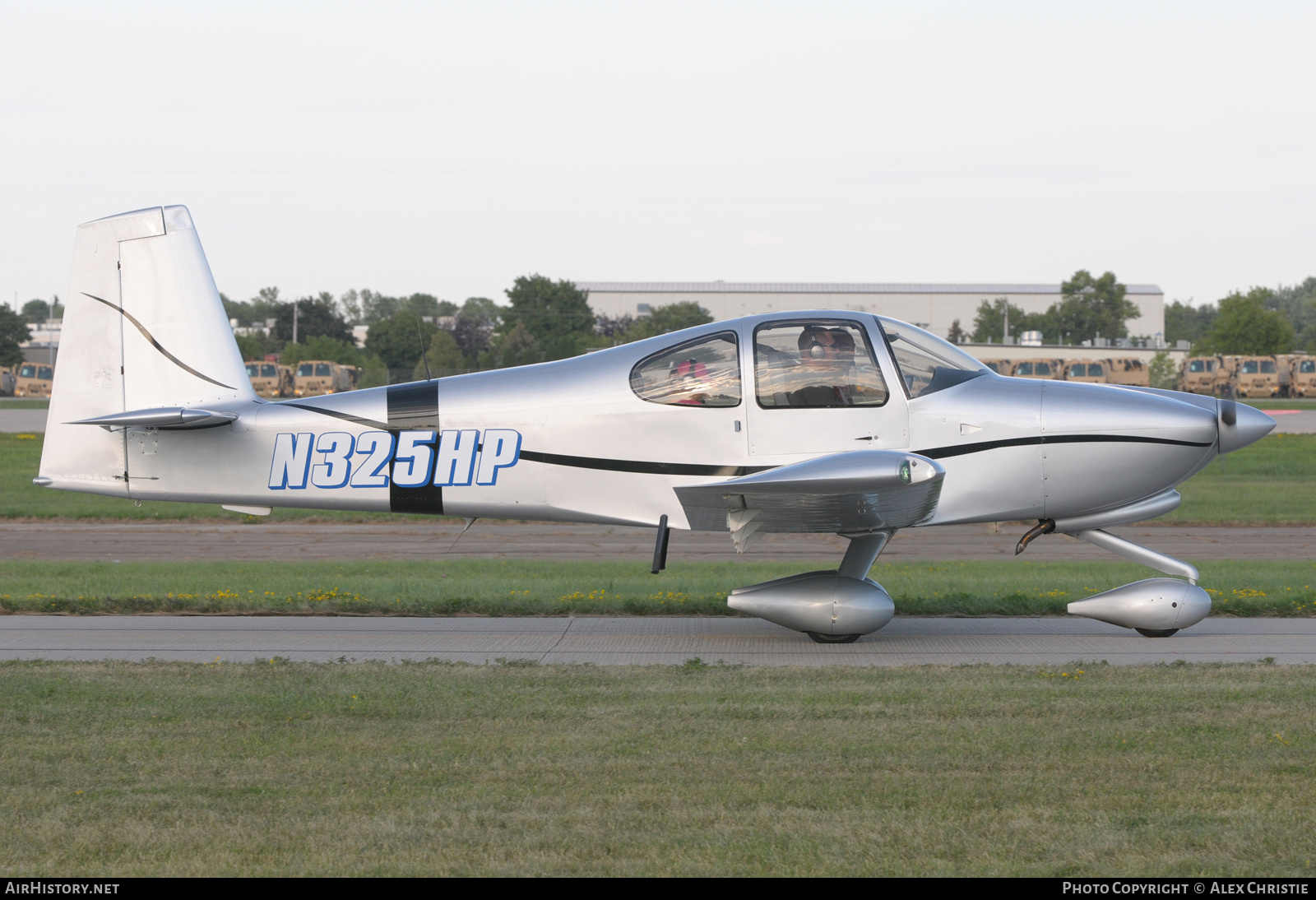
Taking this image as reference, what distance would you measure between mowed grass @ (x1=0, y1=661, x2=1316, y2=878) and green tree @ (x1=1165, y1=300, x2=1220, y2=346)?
103673 millimetres

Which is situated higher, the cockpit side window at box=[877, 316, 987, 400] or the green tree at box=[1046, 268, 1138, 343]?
the green tree at box=[1046, 268, 1138, 343]

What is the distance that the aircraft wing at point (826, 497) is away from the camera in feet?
25.0

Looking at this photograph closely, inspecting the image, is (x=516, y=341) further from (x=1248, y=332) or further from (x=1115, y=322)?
(x=1115, y=322)

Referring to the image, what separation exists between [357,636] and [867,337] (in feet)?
15.1

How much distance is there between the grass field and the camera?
20.2m

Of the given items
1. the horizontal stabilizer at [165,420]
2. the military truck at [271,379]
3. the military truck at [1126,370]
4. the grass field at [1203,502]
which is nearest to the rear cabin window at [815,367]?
the horizontal stabilizer at [165,420]

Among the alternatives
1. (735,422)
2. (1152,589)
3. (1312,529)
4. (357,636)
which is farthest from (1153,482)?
(1312,529)

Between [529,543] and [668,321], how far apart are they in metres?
45.6

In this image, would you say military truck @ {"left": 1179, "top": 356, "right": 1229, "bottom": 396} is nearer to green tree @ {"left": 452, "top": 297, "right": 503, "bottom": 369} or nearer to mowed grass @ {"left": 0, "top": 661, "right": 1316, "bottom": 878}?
green tree @ {"left": 452, "top": 297, "right": 503, "bottom": 369}

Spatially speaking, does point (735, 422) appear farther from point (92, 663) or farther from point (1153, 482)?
point (92, 663)

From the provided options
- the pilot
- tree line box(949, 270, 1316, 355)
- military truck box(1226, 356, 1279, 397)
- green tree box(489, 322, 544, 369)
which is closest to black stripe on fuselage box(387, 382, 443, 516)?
the pilot

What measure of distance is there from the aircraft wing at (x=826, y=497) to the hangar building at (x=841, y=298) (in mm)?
82792

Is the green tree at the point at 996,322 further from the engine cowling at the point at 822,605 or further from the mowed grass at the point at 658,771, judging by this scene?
the mowed grass at the point at 658,771

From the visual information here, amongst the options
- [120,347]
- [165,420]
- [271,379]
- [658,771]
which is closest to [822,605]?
[658,771]
